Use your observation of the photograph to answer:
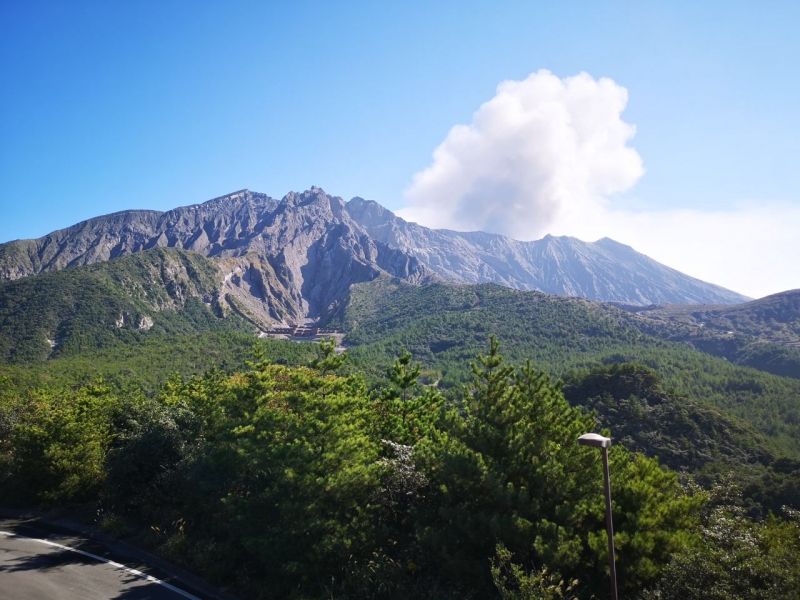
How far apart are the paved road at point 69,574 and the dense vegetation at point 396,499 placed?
60.7 inches

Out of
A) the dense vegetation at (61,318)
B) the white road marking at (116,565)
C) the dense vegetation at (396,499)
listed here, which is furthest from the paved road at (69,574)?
the dense vegetation at (61,318)

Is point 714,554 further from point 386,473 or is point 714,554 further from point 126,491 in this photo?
point 126,491

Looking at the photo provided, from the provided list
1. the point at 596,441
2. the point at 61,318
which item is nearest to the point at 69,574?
the point at 596,441

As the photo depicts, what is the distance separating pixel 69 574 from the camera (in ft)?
58.5

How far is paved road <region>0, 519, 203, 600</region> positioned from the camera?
54.2 feet

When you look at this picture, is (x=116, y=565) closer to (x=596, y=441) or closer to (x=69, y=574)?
(x=69, y=574)

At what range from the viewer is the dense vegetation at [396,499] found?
45.9 feet

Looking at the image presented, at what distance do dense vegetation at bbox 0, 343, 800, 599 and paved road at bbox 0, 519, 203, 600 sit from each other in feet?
5.06

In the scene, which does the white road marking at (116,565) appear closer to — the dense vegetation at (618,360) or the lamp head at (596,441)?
the lamp head at (596,441)

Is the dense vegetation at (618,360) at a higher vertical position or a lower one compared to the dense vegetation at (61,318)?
lower

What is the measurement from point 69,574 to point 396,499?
1288 cm

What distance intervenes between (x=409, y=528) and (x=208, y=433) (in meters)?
13.1

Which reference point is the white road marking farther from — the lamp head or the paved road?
the lamp head

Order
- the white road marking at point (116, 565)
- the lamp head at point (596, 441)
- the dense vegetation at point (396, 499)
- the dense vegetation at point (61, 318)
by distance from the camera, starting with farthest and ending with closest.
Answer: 1. the dense vegetation at point (61, 318)
2. the white road marking at point (116, 565)
3. the dense vegetation at point (396, 499)
4. the lamp head at point (596, 441)
